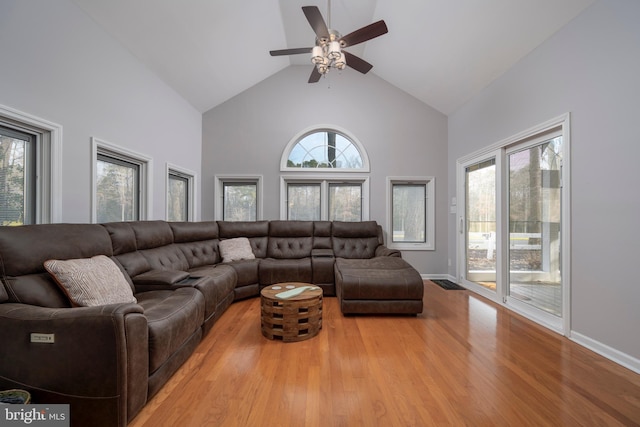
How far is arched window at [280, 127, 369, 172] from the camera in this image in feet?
16.0

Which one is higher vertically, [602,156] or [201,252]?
[602,156]

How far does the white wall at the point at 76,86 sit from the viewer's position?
1896 mm

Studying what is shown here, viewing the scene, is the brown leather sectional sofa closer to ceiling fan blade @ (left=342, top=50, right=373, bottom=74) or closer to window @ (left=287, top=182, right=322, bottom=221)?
window @ (left=287, top=182, right=322, bottom=221)

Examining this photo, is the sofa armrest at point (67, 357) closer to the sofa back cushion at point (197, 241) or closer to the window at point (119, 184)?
the window at point (119, 184)

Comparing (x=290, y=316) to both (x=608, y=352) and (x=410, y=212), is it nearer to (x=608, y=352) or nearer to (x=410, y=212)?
(x=608, y=352)

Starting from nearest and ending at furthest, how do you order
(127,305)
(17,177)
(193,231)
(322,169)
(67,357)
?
(67,357)
(127,305)
(17,177)
(193,231)
(322,169)

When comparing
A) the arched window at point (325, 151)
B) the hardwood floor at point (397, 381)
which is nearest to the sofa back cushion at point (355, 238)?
the arched window at point (325, 151)

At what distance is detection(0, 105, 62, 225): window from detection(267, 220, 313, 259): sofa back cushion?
268cm

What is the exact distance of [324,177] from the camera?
485 centimetres

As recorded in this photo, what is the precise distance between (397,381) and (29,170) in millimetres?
3352

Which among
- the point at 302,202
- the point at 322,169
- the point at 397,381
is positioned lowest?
the point at 397,381

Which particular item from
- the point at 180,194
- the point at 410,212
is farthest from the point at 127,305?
the point at 410,212

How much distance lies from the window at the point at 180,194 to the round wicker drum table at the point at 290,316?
2.65m

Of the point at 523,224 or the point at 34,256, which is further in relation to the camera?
the point at 523,224
